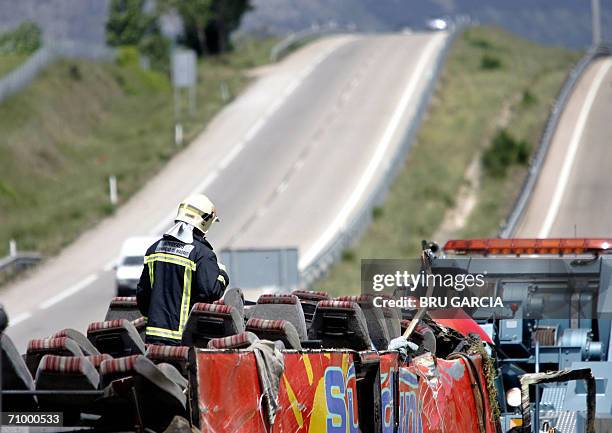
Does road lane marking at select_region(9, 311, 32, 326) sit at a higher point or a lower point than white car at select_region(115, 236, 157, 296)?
lower

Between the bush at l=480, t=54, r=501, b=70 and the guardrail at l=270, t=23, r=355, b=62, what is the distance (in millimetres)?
12482

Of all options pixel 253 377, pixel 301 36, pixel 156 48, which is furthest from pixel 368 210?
pixel 156 48

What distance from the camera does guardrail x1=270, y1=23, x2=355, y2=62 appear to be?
7777 cm

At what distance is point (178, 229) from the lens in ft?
29.9

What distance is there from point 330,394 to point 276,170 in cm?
4463

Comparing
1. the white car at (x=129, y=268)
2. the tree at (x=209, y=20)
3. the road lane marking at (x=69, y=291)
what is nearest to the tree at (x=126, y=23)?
the tree at (x=209, y=20)

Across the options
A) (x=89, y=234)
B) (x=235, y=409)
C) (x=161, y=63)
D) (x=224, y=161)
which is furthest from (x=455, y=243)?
(x=161, y=63)

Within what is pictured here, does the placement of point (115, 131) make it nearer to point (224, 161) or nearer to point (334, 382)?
point (224, 161)

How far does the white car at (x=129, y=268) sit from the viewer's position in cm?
3247

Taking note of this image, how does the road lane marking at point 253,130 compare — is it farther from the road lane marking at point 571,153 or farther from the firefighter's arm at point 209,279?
the firefighter's arm at point 209,279

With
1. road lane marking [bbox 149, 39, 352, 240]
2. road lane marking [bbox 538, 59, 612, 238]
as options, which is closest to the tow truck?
road lane marking [bbox 538, 59, 612, 238]

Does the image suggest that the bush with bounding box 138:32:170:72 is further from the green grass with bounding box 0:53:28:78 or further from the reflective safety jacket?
the reflective safety jacket

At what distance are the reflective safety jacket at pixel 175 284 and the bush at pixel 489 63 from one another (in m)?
61.9

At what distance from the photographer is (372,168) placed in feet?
168
